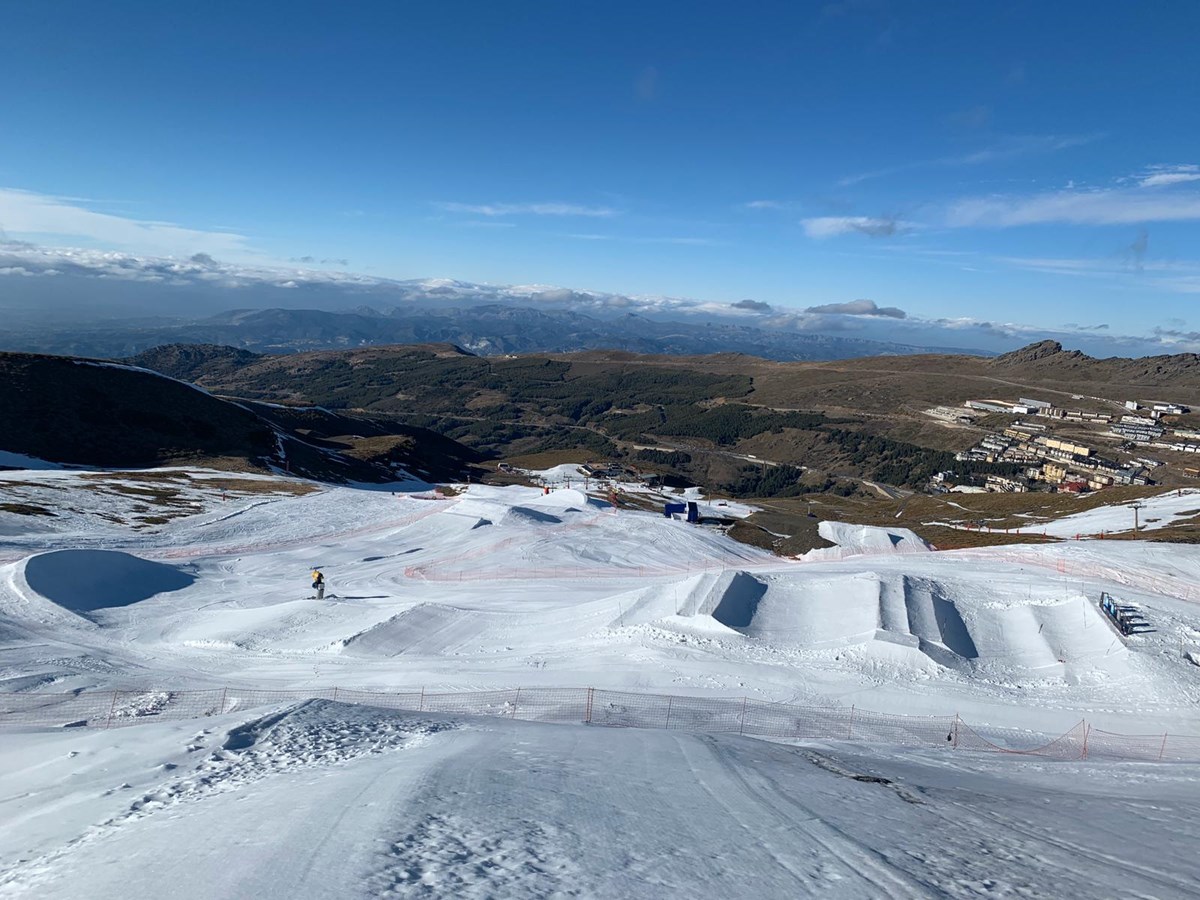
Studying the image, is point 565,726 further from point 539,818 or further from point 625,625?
point 625,625

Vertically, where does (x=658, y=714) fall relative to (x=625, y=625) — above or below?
below

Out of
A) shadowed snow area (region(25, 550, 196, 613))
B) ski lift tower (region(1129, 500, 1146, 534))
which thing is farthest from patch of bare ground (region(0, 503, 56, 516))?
ski lift tower (region(1129, 500, 1146, 534))

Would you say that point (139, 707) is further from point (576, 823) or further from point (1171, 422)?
point (1171, 422)

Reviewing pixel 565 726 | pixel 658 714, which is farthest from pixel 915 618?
pixel 565 726

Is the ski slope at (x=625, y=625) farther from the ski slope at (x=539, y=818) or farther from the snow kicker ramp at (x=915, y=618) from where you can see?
the ski slope at (x=539, y=818)

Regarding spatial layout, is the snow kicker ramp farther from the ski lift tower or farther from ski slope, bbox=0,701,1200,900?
the ski lift tower

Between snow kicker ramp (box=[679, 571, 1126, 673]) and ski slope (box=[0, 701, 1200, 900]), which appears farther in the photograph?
snow kicker ramp (box=[679, 571, 1126, 673])
